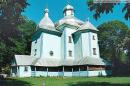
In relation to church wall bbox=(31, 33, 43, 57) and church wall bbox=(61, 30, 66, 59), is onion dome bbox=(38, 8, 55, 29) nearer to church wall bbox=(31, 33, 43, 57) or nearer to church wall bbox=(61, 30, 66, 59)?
church wall bbox=(31, 33, 43, 57)

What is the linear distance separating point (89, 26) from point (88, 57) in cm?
712

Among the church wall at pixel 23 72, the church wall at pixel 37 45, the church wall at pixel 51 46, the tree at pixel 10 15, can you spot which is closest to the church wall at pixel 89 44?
the church wall at pixel 51 46

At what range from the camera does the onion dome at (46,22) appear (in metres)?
54.7

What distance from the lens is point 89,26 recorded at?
178 ft

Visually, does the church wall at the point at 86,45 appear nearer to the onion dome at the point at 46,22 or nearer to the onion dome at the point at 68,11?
the onion dome at the point at 46,22

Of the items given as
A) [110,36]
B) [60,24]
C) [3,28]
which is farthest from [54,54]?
[3,28]

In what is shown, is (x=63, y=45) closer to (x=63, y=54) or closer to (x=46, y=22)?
(x=63, y=54)

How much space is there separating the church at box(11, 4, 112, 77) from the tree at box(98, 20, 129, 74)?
15049 mm

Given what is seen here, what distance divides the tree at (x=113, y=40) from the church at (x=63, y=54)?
1505 cm

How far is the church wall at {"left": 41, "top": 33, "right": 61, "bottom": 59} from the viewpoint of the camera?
5259 cm

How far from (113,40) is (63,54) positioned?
2152 centimetres

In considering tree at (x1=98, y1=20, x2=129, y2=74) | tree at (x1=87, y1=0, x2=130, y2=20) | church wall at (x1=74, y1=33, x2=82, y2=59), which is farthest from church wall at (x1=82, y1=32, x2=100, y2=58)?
tree at (x1=87, y1=0, x2=130, y2=20)

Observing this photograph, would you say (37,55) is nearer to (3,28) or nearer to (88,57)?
(88,57)

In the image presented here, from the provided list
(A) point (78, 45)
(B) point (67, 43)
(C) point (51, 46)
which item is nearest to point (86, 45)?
(A) point (78, 45)
